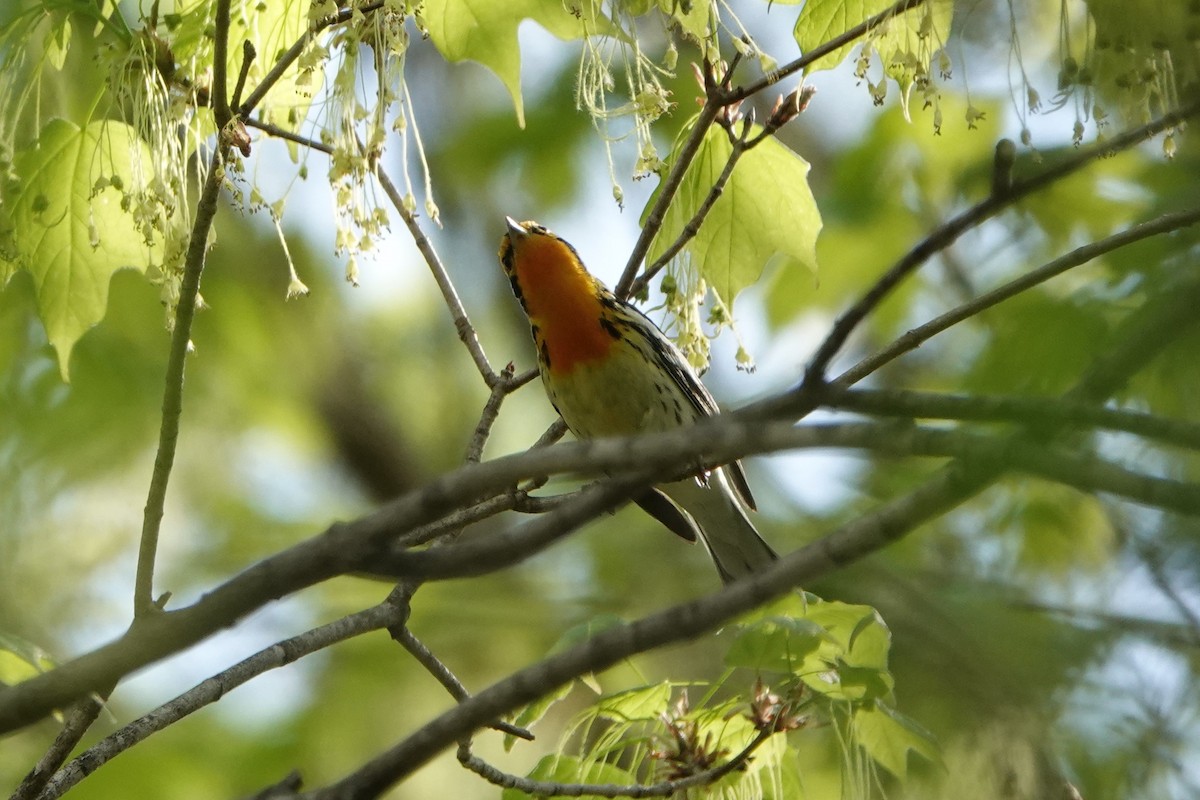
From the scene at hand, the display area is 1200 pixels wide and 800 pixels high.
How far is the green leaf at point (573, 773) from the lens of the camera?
9.59 ft

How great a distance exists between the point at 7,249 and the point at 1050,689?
2342 mm

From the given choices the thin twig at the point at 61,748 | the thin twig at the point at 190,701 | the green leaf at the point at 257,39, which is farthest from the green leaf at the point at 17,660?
the green leaf at the point at 257,39

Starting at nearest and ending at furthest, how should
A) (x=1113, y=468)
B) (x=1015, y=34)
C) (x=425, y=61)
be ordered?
(x=1113, y=468) → (x=1015, y=34) → (x=425, y=61)

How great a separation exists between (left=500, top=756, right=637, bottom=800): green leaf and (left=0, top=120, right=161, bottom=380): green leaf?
1436 millimetres

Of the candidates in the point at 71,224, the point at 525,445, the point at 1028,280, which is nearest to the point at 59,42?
the point at 71,224

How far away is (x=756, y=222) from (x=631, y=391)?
1416 mm

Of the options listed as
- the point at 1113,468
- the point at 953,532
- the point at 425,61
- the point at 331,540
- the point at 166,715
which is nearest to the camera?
the point at 1113,468

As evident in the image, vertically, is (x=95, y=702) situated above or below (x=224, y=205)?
below

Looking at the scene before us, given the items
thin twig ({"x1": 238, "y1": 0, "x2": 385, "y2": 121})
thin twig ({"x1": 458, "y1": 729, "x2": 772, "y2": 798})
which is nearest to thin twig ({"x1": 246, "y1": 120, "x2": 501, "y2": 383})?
thin twig ({"x1": 238, "y1": 0, "x2": 385, "y2": 121})

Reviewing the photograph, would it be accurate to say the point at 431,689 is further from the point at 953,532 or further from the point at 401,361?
the point at 953,532

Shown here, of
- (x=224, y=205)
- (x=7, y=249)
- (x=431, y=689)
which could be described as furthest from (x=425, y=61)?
(x=7, y=249)

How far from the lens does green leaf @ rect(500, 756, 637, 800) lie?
9.59 feet

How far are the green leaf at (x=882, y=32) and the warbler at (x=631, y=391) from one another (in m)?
1.72

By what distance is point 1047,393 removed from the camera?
1369 mm
